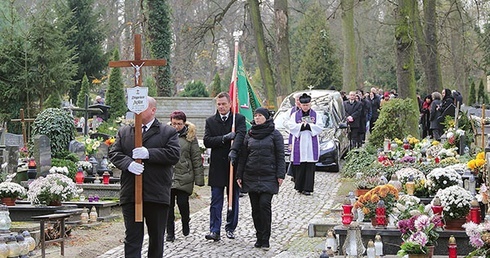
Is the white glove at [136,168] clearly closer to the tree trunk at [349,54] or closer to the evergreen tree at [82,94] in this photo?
the evergreen tree at [82,94]

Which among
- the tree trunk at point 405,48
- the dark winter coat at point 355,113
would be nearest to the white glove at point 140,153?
the tree trunk at point 405,48

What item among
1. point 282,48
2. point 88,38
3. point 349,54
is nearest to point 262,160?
point 282,48

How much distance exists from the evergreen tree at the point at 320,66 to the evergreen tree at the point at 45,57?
17303 mm

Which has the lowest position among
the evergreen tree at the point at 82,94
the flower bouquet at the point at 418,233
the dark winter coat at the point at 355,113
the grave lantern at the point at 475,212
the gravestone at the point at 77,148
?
the flower bouquet at the point at 418,233

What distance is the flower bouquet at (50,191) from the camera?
570 inches

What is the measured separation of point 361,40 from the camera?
56375 millimetres

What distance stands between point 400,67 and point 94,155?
8.51m

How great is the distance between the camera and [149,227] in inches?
408

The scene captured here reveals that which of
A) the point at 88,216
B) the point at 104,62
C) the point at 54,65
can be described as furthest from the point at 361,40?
the point at 88,216

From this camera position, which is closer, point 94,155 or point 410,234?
point 410,234

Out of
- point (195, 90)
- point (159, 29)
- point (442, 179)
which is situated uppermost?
point (159, 29)

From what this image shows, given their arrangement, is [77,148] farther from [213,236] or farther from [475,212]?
[475,212]

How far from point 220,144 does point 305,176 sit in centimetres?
580

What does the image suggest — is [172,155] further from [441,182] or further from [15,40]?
[15,40]
